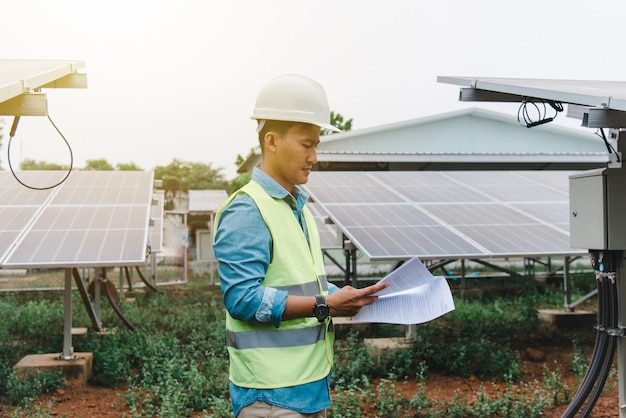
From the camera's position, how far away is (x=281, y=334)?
7.85 feet

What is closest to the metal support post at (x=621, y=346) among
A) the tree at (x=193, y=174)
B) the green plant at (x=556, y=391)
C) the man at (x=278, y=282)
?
the green plant at (x=556, y=391)

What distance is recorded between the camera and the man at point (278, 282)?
2.31 metres

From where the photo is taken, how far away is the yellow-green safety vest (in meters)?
2.37

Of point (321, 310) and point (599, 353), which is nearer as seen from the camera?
point (321, 310)

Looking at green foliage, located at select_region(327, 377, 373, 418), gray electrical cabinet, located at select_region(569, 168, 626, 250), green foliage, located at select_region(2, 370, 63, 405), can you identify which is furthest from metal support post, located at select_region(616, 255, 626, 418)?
green foliage, located at select_region(2, 370, 63, 405)

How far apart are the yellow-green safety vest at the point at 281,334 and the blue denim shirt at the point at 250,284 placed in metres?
0.03

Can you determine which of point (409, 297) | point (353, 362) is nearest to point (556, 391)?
point (353, 362)

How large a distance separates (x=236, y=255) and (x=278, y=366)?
1.31 feet

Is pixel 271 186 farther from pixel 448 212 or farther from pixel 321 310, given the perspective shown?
pixel 448 212

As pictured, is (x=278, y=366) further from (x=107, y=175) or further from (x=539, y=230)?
(x=107, y=175)

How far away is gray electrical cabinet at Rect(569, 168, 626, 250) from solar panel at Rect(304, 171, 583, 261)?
9.17 feet

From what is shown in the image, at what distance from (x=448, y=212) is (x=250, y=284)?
7.44 m

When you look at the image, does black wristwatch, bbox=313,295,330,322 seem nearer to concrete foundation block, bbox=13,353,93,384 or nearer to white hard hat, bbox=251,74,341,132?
white hard hat, bbox=251,74,341,132

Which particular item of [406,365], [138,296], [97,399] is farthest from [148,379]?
[138,296]
